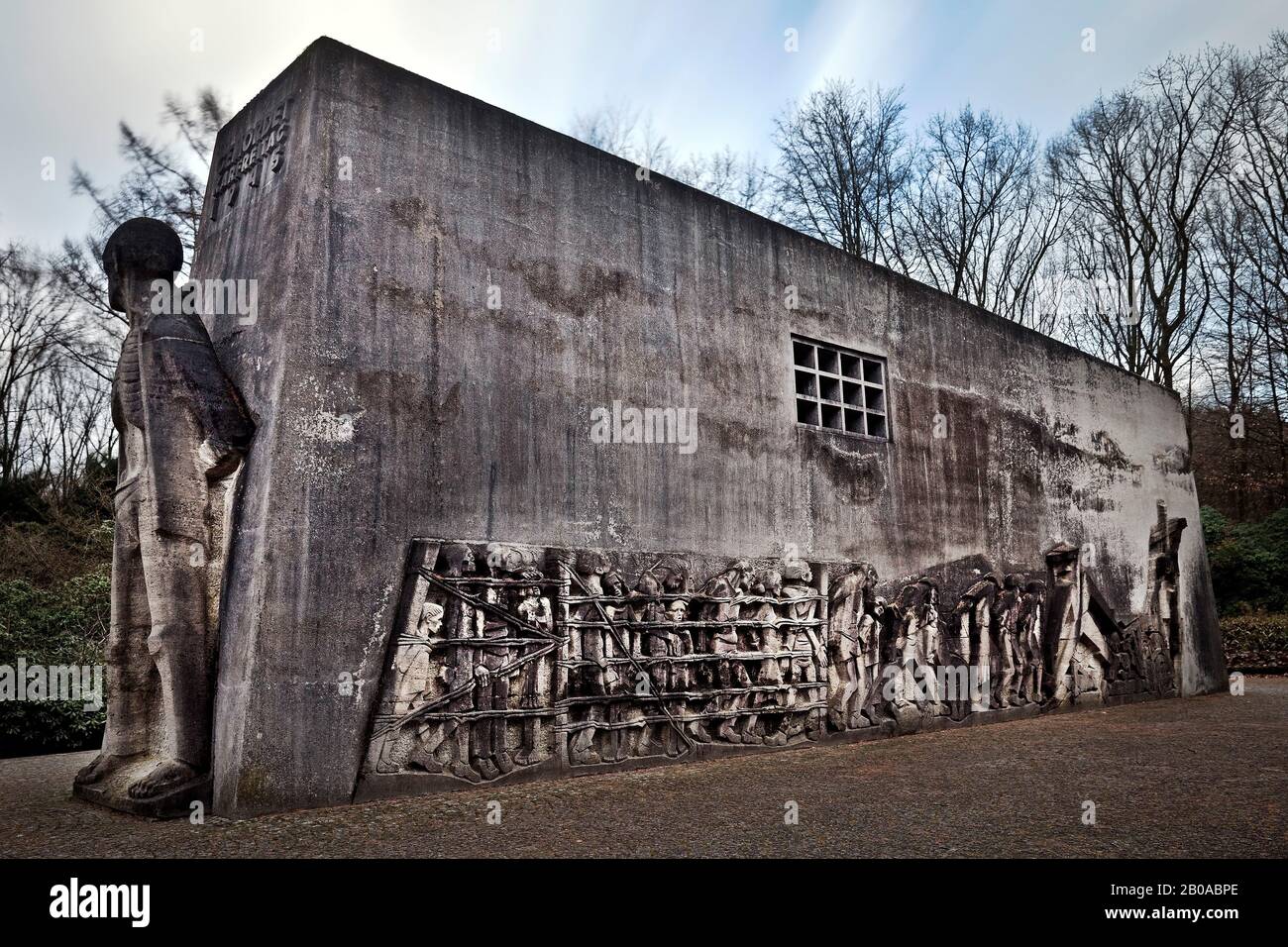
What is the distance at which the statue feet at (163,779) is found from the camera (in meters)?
5.71

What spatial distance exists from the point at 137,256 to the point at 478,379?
244cm

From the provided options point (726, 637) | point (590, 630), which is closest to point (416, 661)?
point (590, 630)

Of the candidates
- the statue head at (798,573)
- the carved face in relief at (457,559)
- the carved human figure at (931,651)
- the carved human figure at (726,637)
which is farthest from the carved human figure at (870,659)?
the carved face in relief at (457,559)

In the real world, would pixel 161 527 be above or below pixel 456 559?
above

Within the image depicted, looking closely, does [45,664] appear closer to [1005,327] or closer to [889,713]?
[889,713]

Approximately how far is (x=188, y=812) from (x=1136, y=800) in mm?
5782

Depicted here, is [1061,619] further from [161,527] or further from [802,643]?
[161,527]

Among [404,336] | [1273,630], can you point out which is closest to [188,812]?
[404,336]

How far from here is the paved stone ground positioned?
505 cm

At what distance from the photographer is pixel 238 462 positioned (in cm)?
637

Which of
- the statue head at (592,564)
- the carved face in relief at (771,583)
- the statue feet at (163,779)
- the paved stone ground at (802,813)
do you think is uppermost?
the statue head at (592,564)

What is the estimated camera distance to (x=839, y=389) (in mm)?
10133

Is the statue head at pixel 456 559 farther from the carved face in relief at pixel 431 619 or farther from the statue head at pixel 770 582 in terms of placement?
the statue head at pixel 770 582

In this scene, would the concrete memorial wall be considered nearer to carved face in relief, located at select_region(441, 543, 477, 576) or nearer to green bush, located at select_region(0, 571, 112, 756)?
carved face in relief, located at select_region(441, 543, 477, 576)
